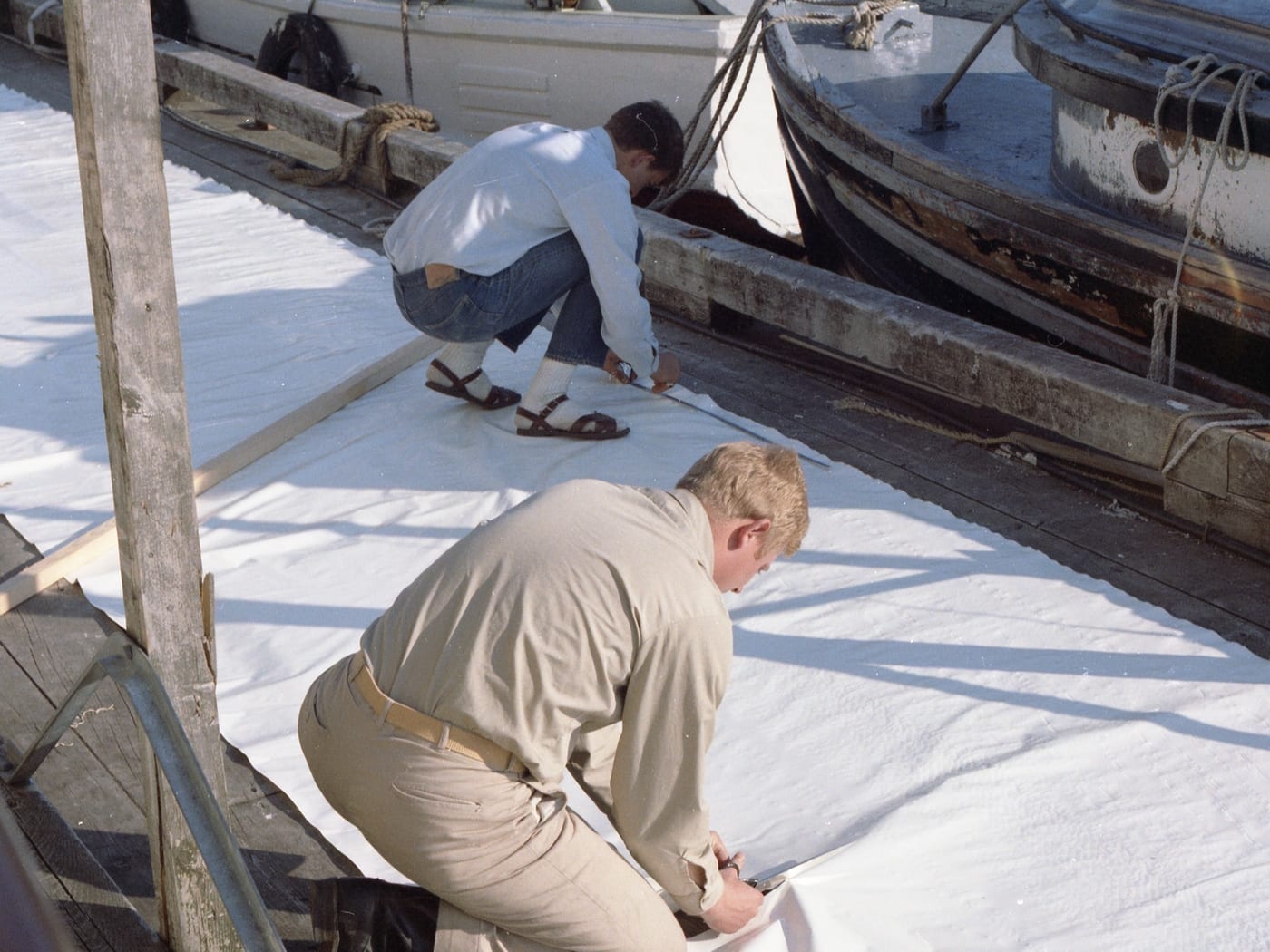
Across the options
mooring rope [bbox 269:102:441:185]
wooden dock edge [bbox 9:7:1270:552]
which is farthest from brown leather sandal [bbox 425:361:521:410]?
mooring rope [bbox 269:102:441:185]

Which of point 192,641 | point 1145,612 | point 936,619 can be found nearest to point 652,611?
point 192,641

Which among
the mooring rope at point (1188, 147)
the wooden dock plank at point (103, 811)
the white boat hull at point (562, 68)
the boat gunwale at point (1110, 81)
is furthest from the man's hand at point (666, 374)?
the white boat hull at point (562, 68)

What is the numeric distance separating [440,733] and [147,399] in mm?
637

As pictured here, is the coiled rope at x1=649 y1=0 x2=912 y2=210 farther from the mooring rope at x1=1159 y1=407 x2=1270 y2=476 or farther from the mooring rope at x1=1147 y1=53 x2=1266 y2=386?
the mooring rope at x1=1159 y1=407 x2=1270 y2=476

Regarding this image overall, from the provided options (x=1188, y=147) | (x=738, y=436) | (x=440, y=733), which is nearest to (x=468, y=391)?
(x=738, y=436)

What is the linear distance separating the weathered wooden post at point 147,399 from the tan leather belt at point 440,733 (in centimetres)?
35

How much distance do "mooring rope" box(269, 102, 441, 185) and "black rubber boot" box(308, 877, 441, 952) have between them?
5.31m

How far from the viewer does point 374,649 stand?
2039 mm

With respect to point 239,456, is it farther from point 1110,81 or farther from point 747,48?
point 747,48

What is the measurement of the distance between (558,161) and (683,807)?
2.33 meters

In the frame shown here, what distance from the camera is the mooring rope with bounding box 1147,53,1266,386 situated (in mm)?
3762

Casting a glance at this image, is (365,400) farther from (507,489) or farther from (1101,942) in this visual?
(1101,942)

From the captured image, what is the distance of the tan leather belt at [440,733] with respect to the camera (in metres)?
1.95

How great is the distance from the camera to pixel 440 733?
6.40 ft
